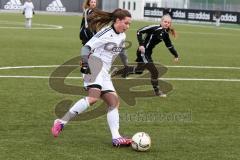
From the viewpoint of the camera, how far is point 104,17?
8.00 metres

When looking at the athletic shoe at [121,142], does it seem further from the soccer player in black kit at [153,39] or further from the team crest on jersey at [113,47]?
the soccer player in black kit at [153,39]

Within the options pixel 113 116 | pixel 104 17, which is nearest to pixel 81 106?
pixel 113 116

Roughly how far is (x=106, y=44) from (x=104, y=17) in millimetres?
406

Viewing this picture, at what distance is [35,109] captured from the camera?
1035cm

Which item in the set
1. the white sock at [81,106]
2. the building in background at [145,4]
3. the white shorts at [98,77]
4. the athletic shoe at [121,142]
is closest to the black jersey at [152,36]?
Result: the white shorts at [98,77]

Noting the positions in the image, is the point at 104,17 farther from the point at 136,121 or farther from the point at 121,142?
the point at 136,121

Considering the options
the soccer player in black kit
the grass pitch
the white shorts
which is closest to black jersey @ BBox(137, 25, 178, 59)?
the soccer player in black kit

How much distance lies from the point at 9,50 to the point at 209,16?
4446 cm

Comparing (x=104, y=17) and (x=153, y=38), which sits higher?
(x=104, y=17)

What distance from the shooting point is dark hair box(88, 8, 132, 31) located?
7.85 meters

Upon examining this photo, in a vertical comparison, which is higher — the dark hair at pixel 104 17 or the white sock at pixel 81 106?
the dark hair at pixel 104 17

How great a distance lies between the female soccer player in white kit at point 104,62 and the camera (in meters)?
7.84

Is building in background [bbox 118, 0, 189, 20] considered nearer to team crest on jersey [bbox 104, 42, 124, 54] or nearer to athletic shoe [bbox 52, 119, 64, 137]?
team crest on jersey [bbox 104, 42, 124, 54]

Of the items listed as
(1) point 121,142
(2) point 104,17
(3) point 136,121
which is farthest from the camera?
(3) point 136,121
